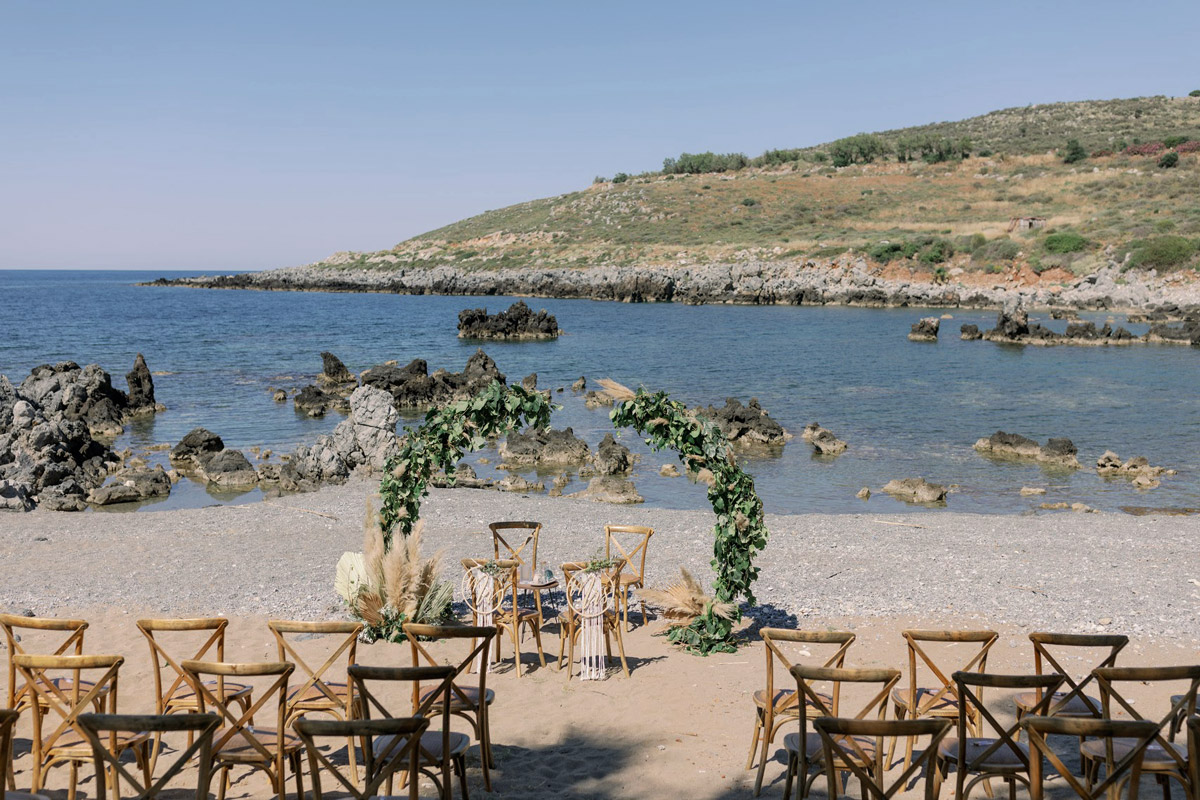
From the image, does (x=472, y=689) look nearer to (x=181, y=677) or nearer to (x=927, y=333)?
(x=181, y=677)

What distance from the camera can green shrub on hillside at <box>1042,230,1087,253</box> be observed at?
70.6m

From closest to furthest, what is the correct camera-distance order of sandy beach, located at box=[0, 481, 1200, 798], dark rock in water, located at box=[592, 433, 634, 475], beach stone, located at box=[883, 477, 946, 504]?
sandy beach, located at box=[0, 481, 1200, 798], beach stone, located at box=[883, 477, 946, 504], dark rock in water, located at box=[592, 433, 634, 475]

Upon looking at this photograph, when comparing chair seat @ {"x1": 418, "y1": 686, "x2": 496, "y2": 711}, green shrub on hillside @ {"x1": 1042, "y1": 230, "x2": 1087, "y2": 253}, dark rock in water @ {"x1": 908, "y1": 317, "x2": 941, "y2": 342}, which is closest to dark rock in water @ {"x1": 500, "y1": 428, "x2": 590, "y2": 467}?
chair seat @ {"x1": 418, "y1": 686, "x2": 496, "y2": 711}

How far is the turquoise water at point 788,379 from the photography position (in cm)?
2195

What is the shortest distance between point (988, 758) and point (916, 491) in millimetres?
15083

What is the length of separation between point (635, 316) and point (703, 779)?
67.9m

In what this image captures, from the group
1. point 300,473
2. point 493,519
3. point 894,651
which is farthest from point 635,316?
point 894,651

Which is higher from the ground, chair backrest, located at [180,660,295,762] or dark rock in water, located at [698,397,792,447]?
chair backrest, located at [180,660,295,762]

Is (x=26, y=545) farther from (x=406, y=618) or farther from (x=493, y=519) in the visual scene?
(x=406, y=618)

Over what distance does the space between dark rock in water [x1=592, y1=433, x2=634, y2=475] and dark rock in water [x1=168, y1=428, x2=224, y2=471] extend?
10.1 meters

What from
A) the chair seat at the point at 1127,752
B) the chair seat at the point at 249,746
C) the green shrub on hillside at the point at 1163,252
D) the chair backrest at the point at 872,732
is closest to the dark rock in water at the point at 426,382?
the chair seat at the point at 249,746

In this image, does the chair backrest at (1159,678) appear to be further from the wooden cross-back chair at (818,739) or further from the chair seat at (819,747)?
the chair seat at (819,747)

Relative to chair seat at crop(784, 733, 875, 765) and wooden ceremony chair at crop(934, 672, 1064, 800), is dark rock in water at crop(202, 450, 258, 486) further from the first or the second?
wooden ceremony chair at crop(934, 672, 1064, 800)

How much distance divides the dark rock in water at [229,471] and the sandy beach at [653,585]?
13.1ft
